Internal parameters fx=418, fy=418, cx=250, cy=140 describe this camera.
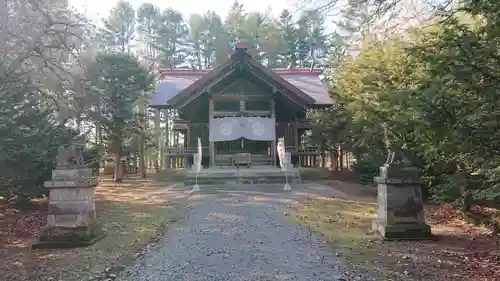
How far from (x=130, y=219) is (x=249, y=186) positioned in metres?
6.13

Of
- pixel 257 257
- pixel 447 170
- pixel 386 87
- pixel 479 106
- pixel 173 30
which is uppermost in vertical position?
pixel 173 30

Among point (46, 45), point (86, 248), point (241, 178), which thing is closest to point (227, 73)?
point (241, 178)

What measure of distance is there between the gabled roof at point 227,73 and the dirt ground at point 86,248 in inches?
298

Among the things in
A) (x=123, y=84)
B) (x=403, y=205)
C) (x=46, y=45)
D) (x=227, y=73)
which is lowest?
(x=403, y=205)

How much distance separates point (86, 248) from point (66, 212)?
Result: 2.28ft

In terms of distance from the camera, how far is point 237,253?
5953 millimetres

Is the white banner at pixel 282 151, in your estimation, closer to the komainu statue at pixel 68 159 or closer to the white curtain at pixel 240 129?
the white curtain at pixel 240 129

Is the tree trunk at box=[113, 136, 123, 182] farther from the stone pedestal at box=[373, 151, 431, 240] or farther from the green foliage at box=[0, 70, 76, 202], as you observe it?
the stone pedestal at box=[373, 151, 431, 240]

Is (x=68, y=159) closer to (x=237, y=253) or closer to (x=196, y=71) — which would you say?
(x=237, y=253)

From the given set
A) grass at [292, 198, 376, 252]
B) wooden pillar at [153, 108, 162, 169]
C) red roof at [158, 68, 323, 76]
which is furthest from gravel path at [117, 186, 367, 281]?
wooden pillar at [153, 108, 162, 169]

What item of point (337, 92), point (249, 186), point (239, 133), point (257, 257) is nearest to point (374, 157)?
point (249, 186)

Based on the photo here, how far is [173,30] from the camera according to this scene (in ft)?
130

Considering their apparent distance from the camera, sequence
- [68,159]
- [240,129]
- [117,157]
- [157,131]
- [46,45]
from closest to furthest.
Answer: [68,159], [46,45], [240,129], [117,157], [157,131]

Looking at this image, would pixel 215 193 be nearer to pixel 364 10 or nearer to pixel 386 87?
pixel 386 87
